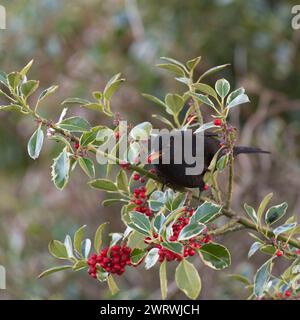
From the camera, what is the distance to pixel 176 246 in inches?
54.0

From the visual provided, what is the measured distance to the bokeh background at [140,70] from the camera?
3.48m

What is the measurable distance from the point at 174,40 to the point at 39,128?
2.32 metres

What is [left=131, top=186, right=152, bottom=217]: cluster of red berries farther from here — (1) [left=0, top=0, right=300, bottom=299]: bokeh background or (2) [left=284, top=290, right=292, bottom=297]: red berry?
(1) [left=0, top=0, right=300, bottom=299]: bokeh background

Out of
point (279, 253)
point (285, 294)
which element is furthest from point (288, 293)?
point (279, 253)

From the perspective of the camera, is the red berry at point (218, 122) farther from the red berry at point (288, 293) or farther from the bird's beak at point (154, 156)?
the red berry at point (288, 293)

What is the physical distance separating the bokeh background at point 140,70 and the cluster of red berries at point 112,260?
6.06 feet

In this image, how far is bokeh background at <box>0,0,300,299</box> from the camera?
3479 mm

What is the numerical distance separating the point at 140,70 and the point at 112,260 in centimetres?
225

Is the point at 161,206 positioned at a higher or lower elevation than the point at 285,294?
higher

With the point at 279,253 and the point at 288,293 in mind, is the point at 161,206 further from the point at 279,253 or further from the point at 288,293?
the point at 288,293

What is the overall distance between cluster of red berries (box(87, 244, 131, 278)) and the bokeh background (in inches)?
72.7

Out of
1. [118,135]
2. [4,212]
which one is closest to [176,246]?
[118,135]

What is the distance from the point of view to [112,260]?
1.54 meters

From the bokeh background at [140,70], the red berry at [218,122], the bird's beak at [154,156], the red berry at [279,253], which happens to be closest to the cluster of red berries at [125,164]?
the bird's beak at [154,156]
